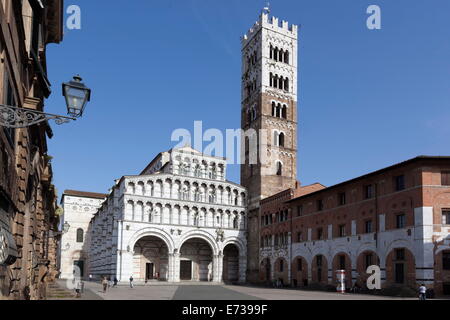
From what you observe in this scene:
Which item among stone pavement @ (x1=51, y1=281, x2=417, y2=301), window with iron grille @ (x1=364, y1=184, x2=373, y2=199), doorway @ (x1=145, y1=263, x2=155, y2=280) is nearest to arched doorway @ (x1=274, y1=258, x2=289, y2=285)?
stone pavement @ (x1=51, y1=281, x2=417, y2=301)

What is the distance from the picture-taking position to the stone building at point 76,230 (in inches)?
3194

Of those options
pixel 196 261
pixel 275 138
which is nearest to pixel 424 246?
pixel 275 138

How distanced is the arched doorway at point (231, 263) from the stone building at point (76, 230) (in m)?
29.0

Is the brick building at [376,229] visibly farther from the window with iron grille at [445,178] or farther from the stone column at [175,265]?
the stone column at [175,265]

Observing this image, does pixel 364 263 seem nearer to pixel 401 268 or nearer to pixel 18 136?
pixel 401 268

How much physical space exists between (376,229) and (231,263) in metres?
30.6

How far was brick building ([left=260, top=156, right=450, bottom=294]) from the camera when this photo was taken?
108 ft

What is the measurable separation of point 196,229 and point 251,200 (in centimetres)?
888

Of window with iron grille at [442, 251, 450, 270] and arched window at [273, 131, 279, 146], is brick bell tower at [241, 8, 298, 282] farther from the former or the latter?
window with iron grille at [442, 251, 450, 270]

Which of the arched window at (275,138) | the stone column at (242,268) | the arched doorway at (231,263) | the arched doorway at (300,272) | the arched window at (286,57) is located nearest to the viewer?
the arched doorway at (300,272)

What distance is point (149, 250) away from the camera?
6038 centimetres

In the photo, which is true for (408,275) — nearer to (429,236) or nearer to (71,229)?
(429,236)

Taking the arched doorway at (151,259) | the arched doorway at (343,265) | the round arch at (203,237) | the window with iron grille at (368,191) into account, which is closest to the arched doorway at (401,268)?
the arched doorway at (343,265)
